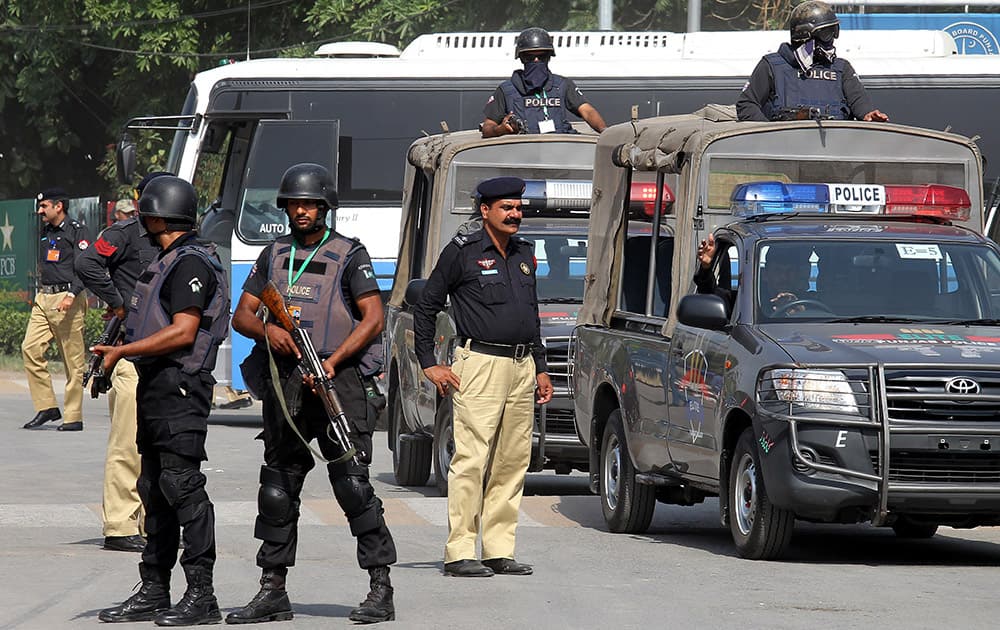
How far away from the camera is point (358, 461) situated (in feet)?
26.3

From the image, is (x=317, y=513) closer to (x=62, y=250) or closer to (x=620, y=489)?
(x=620, y=489)

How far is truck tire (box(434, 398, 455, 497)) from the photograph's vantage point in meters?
13.3

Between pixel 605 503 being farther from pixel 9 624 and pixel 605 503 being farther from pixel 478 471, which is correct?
pixel 9 624

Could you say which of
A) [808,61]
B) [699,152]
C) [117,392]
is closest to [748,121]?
[699,152]

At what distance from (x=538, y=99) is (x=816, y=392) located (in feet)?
21.2

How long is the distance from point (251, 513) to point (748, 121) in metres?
4.02

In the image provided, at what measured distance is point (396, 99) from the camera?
22094 mm

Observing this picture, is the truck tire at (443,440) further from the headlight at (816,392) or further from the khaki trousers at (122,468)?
the headlight at (816,392)

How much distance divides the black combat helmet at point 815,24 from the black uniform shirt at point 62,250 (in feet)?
24.4

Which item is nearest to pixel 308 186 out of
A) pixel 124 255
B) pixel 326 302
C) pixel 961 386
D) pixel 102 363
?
pixel 326 302

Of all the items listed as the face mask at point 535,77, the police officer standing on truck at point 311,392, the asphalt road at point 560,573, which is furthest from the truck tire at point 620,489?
the face mask at point 535,77

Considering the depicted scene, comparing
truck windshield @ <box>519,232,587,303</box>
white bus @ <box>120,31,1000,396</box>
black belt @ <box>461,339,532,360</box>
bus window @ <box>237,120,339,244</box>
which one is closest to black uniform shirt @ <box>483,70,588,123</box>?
truck windshield @ <box>519,232,587,303</box>

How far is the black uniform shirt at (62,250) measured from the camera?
17.4 meters

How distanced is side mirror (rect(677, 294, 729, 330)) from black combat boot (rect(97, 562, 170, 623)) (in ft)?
→ 10.5
